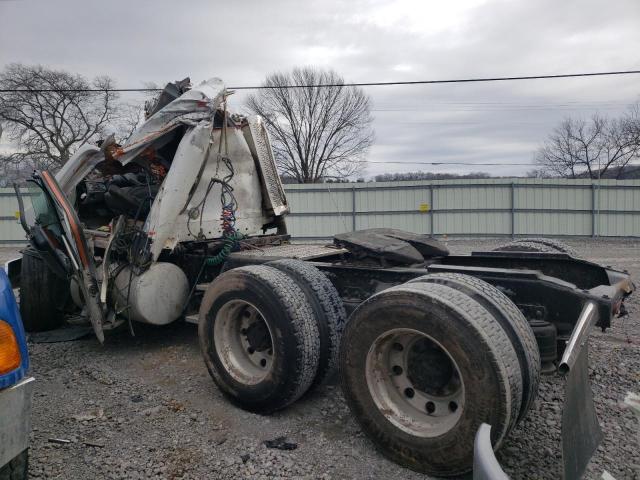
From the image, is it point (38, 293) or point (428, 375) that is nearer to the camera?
point (428, 375)

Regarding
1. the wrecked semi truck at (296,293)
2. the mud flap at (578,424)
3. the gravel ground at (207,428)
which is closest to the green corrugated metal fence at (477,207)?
the wrecked semi truck at (296,293)

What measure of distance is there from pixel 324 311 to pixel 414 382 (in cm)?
89

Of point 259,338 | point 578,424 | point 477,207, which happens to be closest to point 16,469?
point 259,338

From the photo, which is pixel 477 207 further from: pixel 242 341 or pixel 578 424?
pixel 578 424

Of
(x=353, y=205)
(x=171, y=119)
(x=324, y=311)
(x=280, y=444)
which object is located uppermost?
(x=171, y=119)

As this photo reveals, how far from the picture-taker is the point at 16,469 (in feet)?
6.94

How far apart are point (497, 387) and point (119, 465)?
2.16 m

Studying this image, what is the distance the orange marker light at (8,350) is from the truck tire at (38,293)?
11.9 feet

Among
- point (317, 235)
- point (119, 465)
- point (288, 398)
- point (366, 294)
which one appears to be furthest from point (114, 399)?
point (317, 235)

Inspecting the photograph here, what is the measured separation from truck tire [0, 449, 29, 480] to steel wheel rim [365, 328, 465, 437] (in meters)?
1.72

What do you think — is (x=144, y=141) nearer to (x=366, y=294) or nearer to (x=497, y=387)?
(x=366, y=294)

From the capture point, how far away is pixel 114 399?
3.76m

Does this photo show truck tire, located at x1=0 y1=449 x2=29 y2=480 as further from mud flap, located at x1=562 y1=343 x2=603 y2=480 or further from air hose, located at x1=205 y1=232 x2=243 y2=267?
air hose, located at x1=205 y1=232 x2=243 y2=267

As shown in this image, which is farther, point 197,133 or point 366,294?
point 197,133
